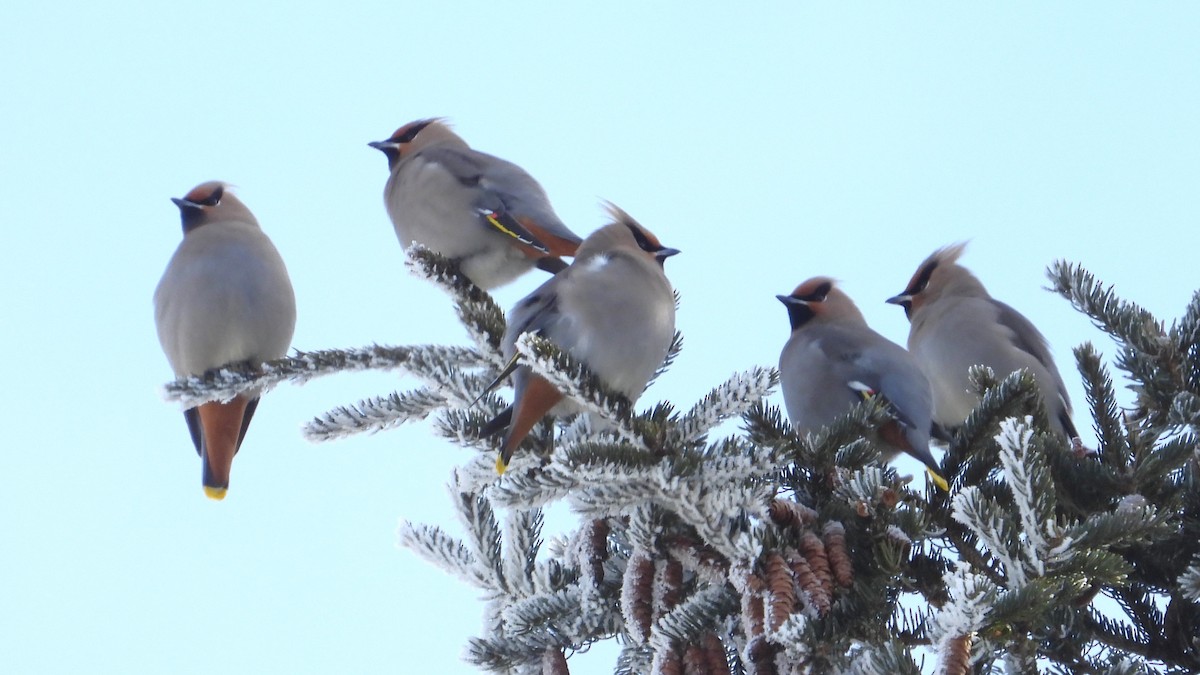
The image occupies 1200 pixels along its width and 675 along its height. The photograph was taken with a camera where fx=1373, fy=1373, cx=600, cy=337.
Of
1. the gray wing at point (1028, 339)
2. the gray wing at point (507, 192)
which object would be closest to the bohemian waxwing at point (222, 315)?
the gray wing at point (507, 192)

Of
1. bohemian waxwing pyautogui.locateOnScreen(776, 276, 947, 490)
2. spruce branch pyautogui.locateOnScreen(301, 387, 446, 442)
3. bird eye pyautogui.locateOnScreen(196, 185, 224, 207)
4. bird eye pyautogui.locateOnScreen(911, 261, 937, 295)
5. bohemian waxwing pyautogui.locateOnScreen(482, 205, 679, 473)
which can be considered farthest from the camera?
bird eye pyautogui.locateOnScreen(911, 261, 937, 295)

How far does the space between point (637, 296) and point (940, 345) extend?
194cm

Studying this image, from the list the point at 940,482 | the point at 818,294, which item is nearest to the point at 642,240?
the point at 818,294

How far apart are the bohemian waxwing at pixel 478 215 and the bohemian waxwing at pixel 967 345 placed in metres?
1.30

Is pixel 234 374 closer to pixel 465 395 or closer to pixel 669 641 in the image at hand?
pixel 465 395

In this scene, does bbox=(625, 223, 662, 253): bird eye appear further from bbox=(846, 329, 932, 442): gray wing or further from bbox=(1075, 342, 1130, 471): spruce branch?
bbox=(1075, 342, 1130, 471): spruce branch

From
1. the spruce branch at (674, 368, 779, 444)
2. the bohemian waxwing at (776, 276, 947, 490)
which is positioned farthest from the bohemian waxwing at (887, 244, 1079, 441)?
the spruce branch at (674, 368, 779, 444)

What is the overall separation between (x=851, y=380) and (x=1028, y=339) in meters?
1.27

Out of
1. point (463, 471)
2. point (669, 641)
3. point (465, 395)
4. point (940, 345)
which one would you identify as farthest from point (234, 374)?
point (940, 345)

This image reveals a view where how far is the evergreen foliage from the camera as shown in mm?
1858

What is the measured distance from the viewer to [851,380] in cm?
376

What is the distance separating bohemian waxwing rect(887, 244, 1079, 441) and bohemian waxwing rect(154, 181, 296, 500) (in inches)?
85.3

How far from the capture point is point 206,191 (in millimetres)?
4969

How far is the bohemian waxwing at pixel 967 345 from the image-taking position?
4.51 meters
